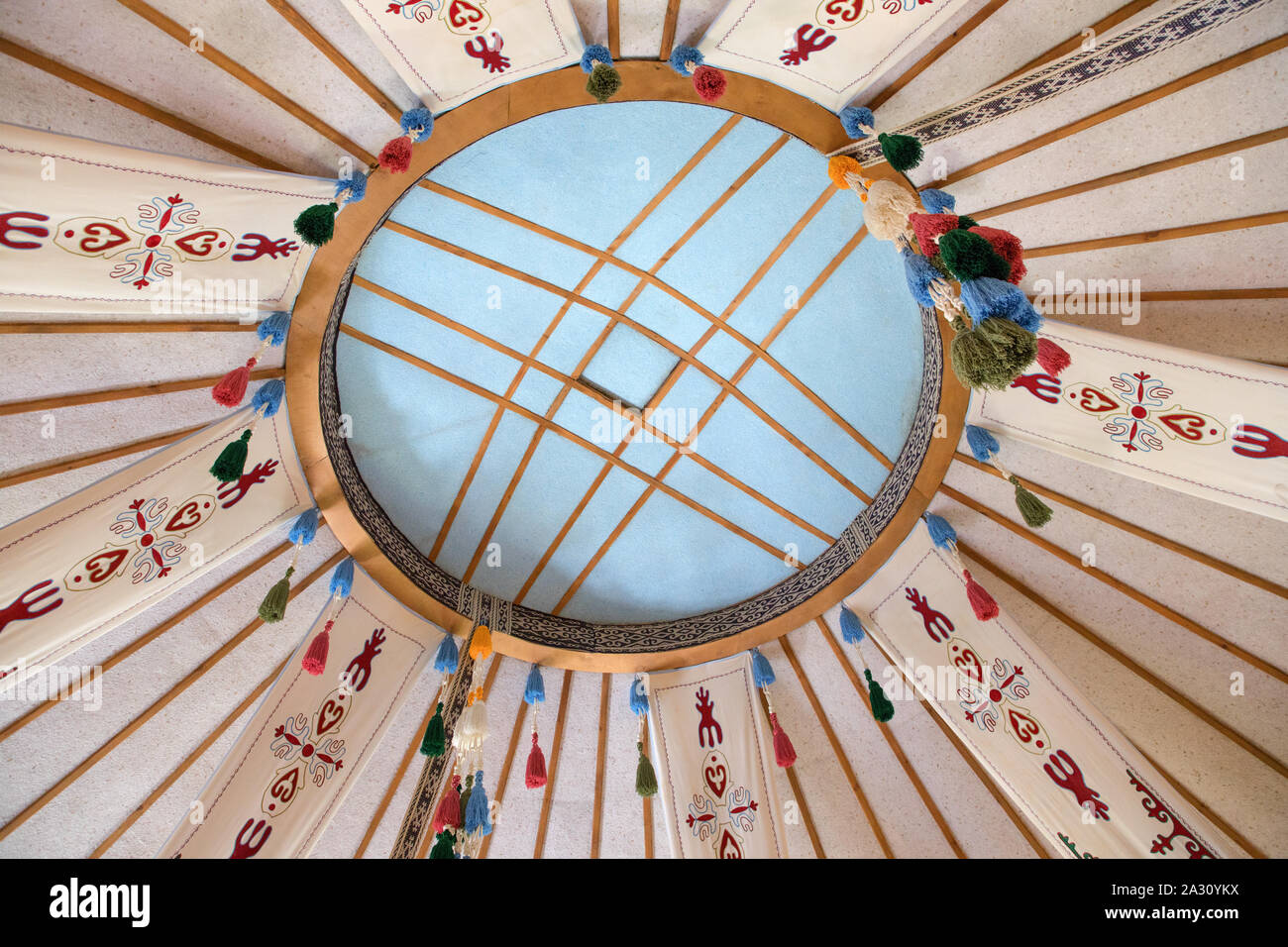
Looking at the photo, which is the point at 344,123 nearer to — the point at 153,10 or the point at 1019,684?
the point at 153,10

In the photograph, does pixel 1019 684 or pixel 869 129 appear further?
pixel 1019 684

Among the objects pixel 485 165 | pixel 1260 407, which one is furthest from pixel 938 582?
pixel 485 165

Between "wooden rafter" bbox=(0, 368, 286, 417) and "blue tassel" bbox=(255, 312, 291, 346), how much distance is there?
1.34 feet

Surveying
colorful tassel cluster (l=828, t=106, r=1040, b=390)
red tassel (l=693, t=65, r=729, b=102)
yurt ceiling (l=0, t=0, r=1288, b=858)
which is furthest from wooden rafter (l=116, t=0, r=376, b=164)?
colorful tassel cluster (l=828, t=106, r=1040, b=390)

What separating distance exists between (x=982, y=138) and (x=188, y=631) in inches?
255

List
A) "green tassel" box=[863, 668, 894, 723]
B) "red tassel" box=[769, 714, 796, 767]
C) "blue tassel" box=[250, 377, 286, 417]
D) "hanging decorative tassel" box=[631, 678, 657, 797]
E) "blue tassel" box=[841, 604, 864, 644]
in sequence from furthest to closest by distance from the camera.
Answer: "blue tassel" box=[841, 604, 864, 644], "red tassel" box=[769, 714, 796, 767], "hanging decorative tassel" box=[631, 678, 657, 797], "green tassel" box=[863, 668, 894, 723], "blue tassel" box=[250, 377, 286, 417]

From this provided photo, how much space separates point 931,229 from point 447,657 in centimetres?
473

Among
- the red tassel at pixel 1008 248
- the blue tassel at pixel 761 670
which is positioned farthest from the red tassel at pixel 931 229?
the blue tassel at pixel 761 670

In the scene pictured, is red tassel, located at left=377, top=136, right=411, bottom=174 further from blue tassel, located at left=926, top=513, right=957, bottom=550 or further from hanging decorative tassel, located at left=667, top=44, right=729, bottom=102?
blue tassel, located at left=926, top=513, right=957, bottom=550

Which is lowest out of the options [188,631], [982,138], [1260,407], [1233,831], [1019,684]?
[1233,831]

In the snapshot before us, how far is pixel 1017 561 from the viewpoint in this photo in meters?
5.79

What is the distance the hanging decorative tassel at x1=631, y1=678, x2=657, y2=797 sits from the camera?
5.64 m

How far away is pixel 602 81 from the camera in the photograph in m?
4.04

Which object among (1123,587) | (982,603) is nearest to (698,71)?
(982,603)
